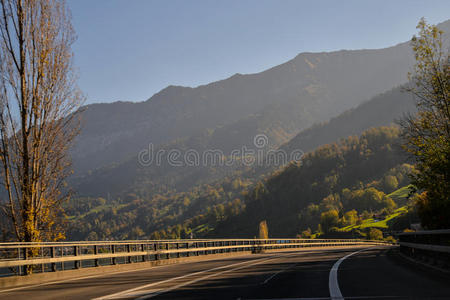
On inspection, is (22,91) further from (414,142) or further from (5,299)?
(414,142)

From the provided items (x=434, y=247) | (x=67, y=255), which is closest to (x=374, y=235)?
(x=434, y=247)

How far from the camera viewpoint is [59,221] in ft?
69.3

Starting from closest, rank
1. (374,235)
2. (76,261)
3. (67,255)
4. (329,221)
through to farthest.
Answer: (67,255) < (76,261) < (374,235) < (329,221)

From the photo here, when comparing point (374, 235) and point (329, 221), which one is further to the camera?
point (329, 221)

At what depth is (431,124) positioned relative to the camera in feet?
68.5

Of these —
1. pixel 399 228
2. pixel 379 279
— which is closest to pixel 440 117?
pixel 379 279

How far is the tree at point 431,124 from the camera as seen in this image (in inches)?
714

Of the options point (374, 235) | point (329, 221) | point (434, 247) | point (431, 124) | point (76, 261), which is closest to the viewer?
point (434, 247)

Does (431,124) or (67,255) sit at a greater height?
(431,124)

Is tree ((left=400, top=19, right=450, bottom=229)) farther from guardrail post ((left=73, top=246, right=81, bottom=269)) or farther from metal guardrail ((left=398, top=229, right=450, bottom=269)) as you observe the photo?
guardrail post ((left=73, top=246, right=81, bottom=269))

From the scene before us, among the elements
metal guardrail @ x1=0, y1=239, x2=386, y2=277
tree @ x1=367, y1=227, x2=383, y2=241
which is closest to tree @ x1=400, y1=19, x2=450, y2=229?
metal guardrail @ x1=0, y1=239, x2=386, y2=277

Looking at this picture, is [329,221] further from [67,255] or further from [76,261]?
[67,255]

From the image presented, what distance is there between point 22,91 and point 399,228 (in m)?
158

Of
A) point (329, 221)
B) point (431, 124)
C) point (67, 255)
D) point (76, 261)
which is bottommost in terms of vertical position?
point (329, 221)
